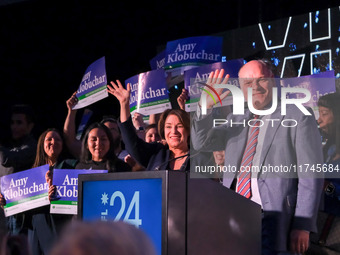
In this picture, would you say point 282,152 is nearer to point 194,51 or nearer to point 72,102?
point 194,51

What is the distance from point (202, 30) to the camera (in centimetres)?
480

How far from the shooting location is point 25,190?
160 inches

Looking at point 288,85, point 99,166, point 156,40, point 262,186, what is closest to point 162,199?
point 262,186

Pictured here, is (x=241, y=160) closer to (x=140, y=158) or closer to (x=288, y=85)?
(x=288, y=85)

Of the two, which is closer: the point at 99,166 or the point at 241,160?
the point at 241,160

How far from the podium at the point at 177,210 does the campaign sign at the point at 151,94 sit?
2635 millimetres

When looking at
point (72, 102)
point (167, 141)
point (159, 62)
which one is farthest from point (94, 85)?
point (167, 141)

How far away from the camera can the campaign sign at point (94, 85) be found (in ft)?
14.8

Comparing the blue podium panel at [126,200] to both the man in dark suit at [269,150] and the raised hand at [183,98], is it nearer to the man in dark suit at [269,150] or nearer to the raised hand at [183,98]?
the man in dark suit at [269,150]

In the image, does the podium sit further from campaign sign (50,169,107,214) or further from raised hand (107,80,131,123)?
campaign sign (50,169,107,214)

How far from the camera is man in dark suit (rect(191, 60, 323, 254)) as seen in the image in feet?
8.21

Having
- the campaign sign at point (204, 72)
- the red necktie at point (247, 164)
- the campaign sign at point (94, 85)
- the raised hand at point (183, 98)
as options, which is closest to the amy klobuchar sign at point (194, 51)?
the campaign sign at point (204, 72)

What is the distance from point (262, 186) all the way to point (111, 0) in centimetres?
353

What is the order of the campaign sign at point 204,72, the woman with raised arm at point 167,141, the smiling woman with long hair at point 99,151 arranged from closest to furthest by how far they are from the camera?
the woman with raised arm at point 167,141 < the campaign sign at point 204,72 < the smiling woman with long hair at point 99,151
